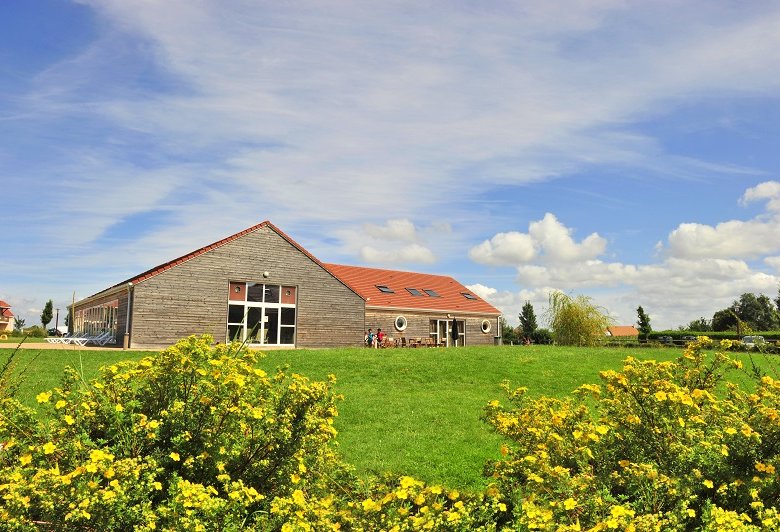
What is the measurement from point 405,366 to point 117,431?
526 inches

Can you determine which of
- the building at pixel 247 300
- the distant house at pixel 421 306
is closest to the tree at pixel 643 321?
the distant house at pixel 421 306

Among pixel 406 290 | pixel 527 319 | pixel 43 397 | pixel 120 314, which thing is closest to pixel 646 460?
pixel 43 397

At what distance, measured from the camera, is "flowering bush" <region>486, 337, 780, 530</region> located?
415 centimetres

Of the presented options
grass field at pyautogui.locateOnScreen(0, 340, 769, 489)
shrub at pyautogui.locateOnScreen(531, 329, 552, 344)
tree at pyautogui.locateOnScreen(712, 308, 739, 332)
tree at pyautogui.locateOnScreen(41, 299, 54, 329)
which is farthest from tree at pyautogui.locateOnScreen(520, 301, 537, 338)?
tree at pyautogui.locateOnScreen(41, 299, 54, 329)

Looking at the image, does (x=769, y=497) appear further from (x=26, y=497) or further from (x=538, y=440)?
(x=26, y=497)

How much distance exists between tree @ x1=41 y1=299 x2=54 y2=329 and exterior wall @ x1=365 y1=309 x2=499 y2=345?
167 feet

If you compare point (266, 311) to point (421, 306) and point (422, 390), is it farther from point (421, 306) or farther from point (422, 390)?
point (422, 390)

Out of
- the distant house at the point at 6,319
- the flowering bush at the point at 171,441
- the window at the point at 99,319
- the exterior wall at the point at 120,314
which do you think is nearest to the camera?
the flowering bush at the point at 171,441

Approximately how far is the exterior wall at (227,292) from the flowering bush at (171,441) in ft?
66.0

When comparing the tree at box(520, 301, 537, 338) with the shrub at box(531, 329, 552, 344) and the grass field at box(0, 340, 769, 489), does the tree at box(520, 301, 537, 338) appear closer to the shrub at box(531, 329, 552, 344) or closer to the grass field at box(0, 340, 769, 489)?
the shrub at box(531, 329, 552, 344)

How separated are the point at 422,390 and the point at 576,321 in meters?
25.2

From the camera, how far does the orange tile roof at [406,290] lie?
121 feet

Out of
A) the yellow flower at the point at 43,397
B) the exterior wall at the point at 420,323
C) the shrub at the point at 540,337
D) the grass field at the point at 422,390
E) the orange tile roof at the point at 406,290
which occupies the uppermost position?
the orange tile roof at the point at 406,290

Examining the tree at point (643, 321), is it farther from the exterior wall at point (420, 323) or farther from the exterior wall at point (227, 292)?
the exterior wall at point (227, 292)
